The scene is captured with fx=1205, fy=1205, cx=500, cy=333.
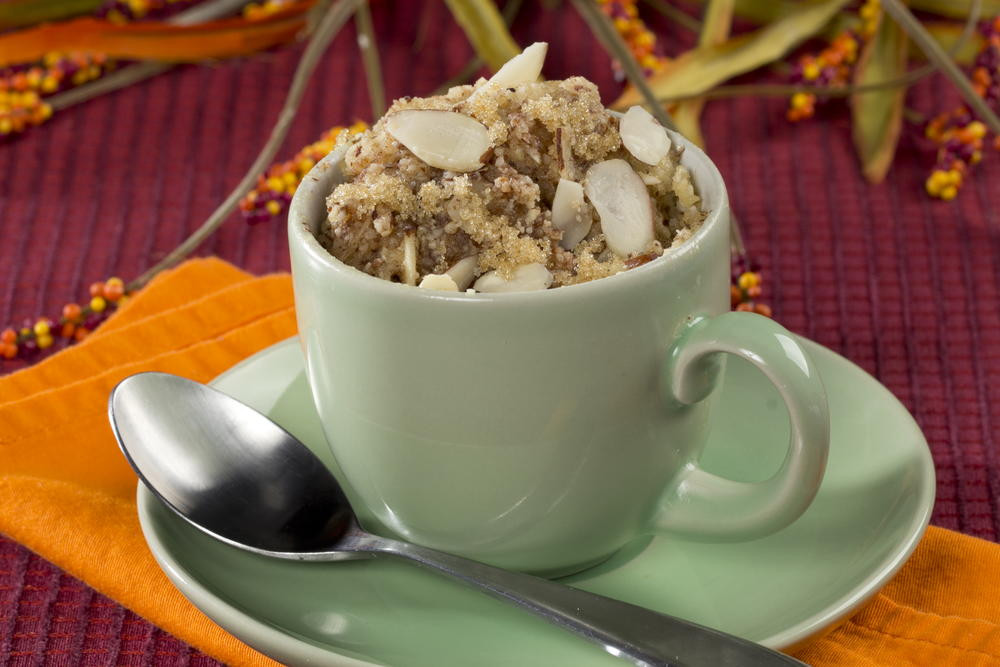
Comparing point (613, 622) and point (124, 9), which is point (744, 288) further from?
point (124, 9)

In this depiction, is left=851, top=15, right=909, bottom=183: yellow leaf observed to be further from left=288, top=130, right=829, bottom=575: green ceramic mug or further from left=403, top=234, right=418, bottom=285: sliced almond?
left=403, top=234, right=418, bottom=285: sliced almond

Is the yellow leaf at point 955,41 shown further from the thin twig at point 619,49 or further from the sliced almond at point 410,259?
the sliced almond at point 410,259

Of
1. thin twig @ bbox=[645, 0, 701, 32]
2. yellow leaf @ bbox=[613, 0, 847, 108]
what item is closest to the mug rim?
yellow leaf @ bbox=[613, 0, 847, 108]

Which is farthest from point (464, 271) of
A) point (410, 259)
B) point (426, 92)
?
point (426, 92)

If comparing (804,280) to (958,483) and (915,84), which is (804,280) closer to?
(958,483)

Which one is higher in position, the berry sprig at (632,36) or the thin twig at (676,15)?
the berry sprig at (632,36)

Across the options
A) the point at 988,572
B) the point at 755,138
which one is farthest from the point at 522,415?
the point at 755,138

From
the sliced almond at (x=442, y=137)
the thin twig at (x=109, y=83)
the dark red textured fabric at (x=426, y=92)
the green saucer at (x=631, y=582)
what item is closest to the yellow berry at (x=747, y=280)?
the dark red textured fabric at (x=426, y=92)
